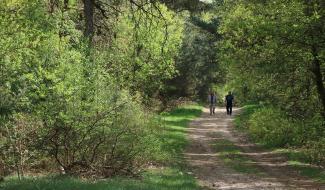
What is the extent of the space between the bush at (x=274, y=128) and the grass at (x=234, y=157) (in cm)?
165

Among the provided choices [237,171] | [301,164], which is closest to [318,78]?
[301,164]

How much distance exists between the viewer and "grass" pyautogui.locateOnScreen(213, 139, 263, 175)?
1855cm

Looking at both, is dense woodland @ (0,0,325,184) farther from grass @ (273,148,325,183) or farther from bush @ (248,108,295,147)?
grass @ (273,148,325,183)

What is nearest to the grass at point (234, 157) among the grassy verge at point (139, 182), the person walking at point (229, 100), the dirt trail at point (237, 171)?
the dirt trail at point (237, 171)

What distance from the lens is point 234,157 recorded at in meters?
21.5

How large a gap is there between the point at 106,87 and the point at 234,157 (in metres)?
7.56

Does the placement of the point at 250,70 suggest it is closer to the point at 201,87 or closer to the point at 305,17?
the point at 305,17

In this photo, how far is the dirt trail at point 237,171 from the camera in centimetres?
1547

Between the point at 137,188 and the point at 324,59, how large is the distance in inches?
374

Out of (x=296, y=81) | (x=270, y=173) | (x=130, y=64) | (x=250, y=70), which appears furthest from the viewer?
(x=130, y=64)

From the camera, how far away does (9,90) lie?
14070mm

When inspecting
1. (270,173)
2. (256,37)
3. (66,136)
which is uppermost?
(256,37)

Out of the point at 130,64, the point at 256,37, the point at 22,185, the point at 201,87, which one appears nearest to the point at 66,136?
the point at 22,185

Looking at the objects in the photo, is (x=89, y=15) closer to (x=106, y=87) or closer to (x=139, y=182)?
(x=106, y=87)
